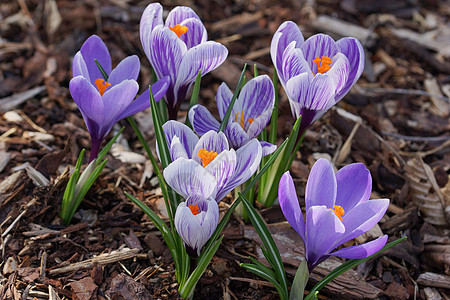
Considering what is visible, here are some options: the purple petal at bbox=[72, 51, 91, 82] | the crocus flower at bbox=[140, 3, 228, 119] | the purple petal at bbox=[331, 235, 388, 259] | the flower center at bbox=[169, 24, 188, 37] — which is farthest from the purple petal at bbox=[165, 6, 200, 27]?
the purple petal at bbox=[331, 235, 388, 259]

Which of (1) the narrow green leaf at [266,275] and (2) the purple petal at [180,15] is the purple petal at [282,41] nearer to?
(2) the purple petal at [180,15]

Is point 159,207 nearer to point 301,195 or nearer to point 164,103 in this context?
point 164,103

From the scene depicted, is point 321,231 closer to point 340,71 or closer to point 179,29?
point 340,71

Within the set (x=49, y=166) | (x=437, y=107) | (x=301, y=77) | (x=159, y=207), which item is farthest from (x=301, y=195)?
(x=437, y=107)

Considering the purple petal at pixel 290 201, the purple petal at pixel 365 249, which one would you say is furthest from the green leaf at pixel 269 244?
the purple petal at pixel 365 249

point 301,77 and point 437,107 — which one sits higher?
point 301,77
